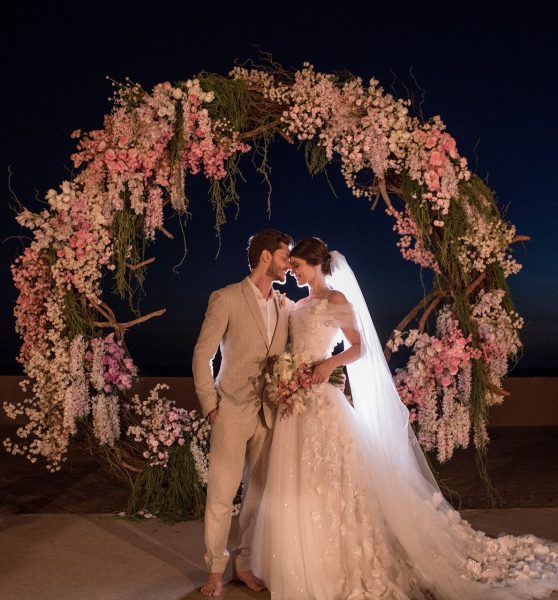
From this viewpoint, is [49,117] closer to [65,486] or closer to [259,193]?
[259,193]

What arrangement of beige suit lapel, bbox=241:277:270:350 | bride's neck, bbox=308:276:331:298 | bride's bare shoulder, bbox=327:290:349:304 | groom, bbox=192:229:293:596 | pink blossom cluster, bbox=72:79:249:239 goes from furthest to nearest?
1. pink blossom cluster, bbox=72:79:249:239
2. bride's neck, bbox=308:276:331:298
3. bride's bare shoulder, bbox=327:290:349:304
4. beige suit lapel, bbox=241:277:270:350
5. groom, bbox=192:229:293:596

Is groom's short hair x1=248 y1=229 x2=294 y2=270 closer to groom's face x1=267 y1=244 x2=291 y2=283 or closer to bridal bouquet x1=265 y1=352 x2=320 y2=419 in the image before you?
groom's face x1=267 y1=244 x2=291 y2=283

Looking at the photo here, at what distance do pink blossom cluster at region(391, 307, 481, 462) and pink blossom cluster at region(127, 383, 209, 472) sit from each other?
4.90ft

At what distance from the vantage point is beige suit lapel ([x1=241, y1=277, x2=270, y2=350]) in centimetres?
405

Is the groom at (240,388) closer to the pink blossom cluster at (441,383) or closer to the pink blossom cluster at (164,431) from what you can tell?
the pink blossom cluster at (164,431)

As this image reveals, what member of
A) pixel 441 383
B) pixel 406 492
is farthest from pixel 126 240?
pixel 406 492

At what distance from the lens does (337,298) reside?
420 cm

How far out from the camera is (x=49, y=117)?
1095 centimetres

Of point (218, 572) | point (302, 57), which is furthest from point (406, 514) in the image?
point (302, 57)

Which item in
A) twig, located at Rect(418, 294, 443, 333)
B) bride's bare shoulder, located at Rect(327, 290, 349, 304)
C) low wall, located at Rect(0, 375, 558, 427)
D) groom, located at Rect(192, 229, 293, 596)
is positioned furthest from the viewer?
low wall, located at Rect(0, 375, 558, 427)

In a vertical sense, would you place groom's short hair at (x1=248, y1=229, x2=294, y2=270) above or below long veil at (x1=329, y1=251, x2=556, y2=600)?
above

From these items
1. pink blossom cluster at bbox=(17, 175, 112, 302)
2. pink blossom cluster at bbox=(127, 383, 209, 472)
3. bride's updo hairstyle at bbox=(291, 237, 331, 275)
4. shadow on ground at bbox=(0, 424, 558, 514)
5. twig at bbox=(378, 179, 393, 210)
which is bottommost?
shadow on ground at bbox=(0, 424, 558, 514)

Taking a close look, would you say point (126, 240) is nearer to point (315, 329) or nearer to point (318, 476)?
point (315, 329)

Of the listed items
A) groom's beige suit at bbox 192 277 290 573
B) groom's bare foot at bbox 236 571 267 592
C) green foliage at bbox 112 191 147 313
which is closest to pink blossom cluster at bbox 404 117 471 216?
groom's beige suit at bbox 192 277 290 573
